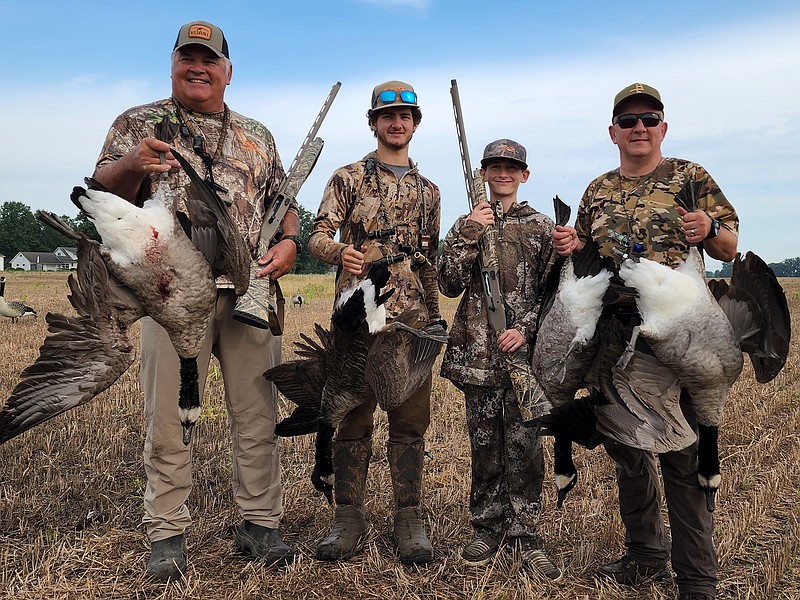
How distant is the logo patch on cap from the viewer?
3.99m

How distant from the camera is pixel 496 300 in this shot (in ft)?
14.4

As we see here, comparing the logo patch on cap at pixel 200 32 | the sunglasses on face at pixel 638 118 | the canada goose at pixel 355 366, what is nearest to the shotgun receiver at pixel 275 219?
the canada goose at pixel 355 366

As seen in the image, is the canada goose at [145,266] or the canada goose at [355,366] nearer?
the canada goose at [145,266]

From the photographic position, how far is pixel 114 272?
136 inches

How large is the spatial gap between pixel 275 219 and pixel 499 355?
6.12 feet

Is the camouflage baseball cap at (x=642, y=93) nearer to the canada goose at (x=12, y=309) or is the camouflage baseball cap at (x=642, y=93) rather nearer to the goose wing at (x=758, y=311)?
the goose wing at (x=758, y=311)

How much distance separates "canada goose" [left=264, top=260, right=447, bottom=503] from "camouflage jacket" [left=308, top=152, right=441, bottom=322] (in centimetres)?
28

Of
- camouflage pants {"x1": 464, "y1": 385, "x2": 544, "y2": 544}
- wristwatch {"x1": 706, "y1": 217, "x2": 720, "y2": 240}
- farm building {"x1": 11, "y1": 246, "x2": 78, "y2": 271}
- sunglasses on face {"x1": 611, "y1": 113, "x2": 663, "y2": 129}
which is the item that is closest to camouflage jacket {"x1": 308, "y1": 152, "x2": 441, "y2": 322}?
camouflage pants {"x1": 464, "y1": 385, "x2": 544, "y2": 544}

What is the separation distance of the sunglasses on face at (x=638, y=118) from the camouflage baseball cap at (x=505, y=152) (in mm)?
781

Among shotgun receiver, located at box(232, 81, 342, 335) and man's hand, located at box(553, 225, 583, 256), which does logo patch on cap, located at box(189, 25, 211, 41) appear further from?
man's hand, located at box(553, 225, 583, 256)

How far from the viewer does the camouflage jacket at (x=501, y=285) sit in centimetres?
447

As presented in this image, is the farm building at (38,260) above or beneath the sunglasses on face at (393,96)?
beneath

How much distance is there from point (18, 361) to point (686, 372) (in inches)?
389

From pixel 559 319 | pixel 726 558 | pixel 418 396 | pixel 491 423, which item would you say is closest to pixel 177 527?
pixel 418 396
